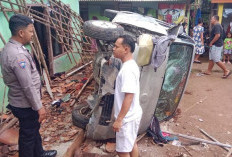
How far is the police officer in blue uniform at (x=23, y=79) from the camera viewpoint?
2.34 m

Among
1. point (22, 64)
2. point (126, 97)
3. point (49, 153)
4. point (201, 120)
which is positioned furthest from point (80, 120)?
Answer: point (201, 120)

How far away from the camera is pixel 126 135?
2.59 meters

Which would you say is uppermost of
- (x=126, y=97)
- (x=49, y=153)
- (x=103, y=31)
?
(x=103, y=31)

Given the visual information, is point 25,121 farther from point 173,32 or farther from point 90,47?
point 90,47

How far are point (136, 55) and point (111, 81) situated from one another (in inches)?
22.7

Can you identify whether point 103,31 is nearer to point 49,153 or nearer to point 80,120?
point 80,120

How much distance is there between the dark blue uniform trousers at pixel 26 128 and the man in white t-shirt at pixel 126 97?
1016 millimetres

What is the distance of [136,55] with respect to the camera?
11.3 feet

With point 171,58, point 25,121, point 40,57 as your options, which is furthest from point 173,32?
point 40,57

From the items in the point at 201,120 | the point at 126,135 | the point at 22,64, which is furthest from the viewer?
the point at 201,120

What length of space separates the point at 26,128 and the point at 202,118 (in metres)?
3.84

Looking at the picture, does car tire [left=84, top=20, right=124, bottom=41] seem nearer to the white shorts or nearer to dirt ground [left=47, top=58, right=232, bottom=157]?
the white shorts

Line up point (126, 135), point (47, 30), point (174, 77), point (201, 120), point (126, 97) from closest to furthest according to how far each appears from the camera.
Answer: point (126, 97), point (126, 135), point (174, 77), point (201, 120), point (47, 30)

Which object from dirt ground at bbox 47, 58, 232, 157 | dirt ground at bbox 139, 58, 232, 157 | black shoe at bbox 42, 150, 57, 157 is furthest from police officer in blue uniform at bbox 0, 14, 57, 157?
dirt ground at bbox 139, 58, 232, 157
